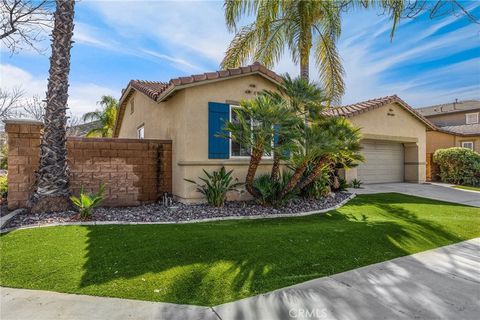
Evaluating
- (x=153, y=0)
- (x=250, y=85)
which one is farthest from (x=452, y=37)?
(x=153, y=0)

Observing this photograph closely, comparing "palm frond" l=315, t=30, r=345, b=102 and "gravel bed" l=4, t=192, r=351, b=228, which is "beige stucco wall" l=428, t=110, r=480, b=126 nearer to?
"palm frond" l=315, t=30, r=345, b=102

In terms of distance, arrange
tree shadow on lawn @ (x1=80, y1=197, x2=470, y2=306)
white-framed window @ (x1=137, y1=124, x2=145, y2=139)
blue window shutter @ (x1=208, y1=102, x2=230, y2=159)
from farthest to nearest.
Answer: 1. white-framed window @ (x1=137, y1=124, x2=145, y2=139)
2. blue window shutter @ (x1=208, y1=102, x2=230, y2=159)
3. tree shadow on lawn @ (x1=80, y1=197, x2=470, y2=306)

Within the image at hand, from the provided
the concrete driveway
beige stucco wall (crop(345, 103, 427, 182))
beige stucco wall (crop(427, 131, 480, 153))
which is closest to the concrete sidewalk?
the concrete driveway

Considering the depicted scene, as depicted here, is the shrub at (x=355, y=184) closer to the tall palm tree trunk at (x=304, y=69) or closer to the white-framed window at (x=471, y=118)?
the tall palm tree trunk at (x=304, y=69)

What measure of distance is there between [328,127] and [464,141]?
21696 mm

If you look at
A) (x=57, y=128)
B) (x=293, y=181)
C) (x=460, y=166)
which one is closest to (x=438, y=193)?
(x=460, y=166)

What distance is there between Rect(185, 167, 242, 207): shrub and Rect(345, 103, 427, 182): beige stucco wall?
27.5ft

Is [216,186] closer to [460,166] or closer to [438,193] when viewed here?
[438,193]

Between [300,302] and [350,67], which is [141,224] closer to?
[300,302]

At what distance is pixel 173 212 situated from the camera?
8.41 m

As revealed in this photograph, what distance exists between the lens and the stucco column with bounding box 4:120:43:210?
800 centimetres

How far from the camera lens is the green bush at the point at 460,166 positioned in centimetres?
1814

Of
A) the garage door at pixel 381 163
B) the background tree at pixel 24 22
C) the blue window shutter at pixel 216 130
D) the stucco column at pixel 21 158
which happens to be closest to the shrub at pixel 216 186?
the blue window shutter at pixel 216 130

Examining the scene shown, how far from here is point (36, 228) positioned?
637 cm
